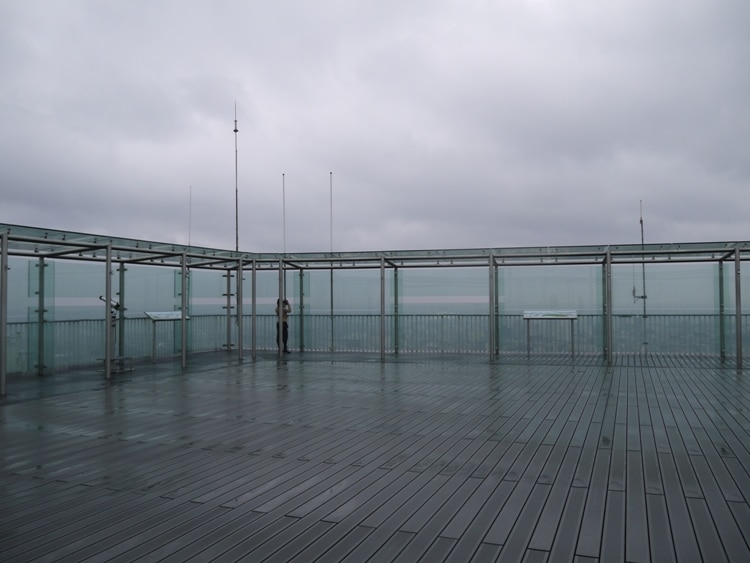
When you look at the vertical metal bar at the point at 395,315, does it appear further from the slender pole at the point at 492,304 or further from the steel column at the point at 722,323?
the steel column at the point at 722,323

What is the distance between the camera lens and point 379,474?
4.96 m

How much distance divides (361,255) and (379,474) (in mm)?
10973

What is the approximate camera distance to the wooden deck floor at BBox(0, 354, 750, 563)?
352 centimetres

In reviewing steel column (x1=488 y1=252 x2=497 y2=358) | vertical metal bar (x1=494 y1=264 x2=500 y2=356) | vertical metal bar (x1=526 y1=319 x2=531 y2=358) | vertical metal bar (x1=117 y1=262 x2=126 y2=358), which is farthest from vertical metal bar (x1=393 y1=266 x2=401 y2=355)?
vertical metal bar (x1=117 y1=262 x2=126 y2=358)

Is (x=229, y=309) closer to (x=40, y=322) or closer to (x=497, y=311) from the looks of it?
(x=40, y=322)

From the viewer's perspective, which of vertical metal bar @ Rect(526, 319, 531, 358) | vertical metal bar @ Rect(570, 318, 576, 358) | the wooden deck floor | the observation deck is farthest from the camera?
vertical metal bar @ Rect(526, 319, 531, 358)

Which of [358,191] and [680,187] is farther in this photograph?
[358,191]

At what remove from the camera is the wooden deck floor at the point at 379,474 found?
352 cm

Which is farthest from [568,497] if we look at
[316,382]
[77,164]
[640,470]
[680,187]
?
[680,187]

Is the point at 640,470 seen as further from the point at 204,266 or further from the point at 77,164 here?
the point at 77,164

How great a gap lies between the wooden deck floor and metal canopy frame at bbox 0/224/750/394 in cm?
315

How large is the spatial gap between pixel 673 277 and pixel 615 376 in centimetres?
533

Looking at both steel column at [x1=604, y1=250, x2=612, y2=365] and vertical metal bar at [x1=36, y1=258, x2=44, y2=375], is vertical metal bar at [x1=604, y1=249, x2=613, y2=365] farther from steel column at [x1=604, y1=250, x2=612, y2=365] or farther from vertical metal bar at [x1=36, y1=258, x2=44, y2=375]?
vertical metal bar at [x1=36, y1=258, x2=44, y2=375]

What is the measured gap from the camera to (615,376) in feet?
35.9
